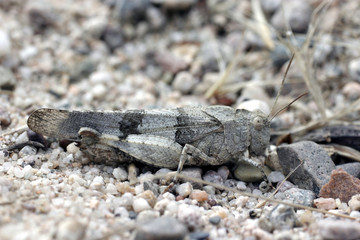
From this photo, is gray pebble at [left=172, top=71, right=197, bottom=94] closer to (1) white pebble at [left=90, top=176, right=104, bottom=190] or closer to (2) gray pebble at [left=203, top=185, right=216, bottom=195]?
(2) gray pebble at [left=203, top=185, right=216, bottom=195]

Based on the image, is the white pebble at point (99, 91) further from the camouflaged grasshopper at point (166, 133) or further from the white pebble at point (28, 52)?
the camouflaged grasshopper at point (166, 133)

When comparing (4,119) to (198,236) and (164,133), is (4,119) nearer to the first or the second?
(164,133)

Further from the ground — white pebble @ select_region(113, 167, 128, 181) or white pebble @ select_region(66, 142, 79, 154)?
white pebble @ select_region(113, 167, 128, 181)

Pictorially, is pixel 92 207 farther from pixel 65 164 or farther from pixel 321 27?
pixel 321 27

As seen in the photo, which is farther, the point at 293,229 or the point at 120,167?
the point at 120,167

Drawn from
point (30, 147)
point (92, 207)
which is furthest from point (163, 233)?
point (30, 147)

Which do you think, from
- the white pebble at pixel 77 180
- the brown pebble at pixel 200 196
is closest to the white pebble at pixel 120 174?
the white pebble at pixel 77 180

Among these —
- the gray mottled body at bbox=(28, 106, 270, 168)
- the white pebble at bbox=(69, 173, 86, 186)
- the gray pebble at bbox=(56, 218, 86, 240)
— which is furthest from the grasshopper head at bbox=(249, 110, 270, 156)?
the gray pebble at bbox=(56, 218, 86, 240)
